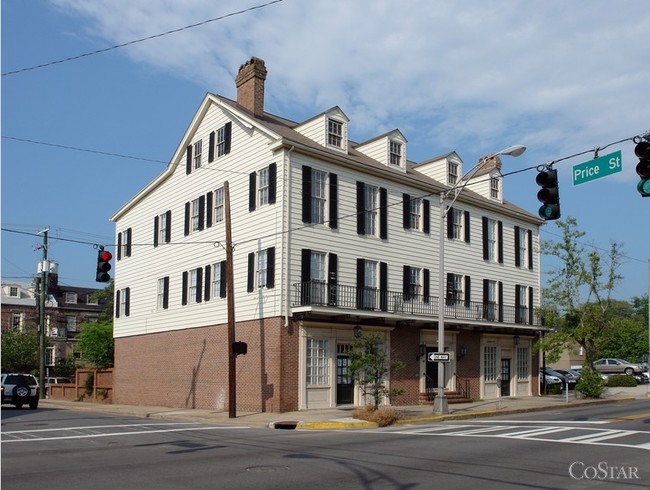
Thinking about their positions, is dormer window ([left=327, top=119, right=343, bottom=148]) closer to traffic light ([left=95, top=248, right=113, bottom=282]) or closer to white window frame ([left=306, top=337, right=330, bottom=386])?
white window frame ([left=306, top=337, right=330, bottom=386])

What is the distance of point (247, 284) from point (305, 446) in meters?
14.8

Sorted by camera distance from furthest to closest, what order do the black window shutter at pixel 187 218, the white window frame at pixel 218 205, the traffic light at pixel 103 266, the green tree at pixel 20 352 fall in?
the green tree at pixel 20 352
the black window shutter at pixel 187 218
the white window frame at pixel 218 205
the traffic light at pixel 103 266

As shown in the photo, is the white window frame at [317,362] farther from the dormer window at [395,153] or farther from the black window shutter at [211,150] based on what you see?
the black window shutter at [211,150]

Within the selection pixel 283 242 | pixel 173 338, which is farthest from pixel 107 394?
pixel 283 242

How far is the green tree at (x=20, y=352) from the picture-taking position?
223 ft

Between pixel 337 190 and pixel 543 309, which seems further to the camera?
pixel 543 309

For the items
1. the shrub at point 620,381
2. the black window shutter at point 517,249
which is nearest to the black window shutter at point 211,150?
the black window shutter at point 517,249

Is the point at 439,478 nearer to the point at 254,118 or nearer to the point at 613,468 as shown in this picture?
the point at 613,468

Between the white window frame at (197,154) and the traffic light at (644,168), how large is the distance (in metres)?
24.3

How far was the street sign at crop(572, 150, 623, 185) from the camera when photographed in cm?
1549

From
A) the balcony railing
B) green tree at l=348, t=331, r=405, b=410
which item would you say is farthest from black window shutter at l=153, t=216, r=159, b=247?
green tree at l=348, t=331, r=405, b=410

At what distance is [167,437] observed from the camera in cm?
1853

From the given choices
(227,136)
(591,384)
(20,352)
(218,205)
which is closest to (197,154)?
(227,136)

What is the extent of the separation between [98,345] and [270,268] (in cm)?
3212
